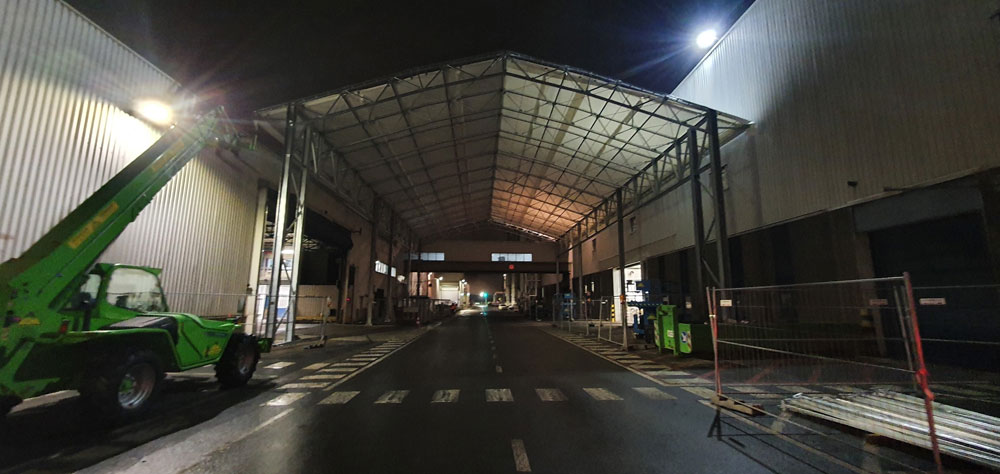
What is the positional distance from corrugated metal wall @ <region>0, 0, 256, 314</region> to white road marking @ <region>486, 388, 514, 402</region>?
406 inches

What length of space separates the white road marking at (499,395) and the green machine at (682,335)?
721cm

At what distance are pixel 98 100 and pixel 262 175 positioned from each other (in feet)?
26.1

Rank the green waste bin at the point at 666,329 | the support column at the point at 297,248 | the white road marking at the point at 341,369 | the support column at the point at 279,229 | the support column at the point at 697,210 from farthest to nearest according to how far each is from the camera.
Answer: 1. the support column at the point at 697,210
2. the support column at the point at 297,248
3. the support column at the point at 279,229
4. the green waste bin at the point at 666,329
5. the white road marking at the point at 341,369

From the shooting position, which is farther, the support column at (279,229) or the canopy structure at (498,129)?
the canopy structure at (498,129)

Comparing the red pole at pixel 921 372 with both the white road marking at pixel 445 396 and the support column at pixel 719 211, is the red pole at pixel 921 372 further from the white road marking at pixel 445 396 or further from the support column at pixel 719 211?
the support column at pixel 719 211

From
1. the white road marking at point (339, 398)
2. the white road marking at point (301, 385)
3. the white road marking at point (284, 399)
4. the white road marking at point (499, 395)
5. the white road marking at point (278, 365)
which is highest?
the white road marking at point (499, 395)

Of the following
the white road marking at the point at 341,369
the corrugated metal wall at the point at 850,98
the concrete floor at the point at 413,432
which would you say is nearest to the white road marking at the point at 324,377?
the concrete floor at the point at 413,432

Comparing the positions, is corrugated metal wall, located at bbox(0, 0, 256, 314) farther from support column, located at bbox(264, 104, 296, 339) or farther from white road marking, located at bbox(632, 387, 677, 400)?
white road marking, located at bbox(632, 387, 677, 400)

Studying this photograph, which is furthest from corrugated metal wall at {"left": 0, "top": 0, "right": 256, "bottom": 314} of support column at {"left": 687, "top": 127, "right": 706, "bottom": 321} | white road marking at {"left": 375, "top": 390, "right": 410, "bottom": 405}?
support column at {"left": 687, "top": 127, "right": 706, "bottom": 321}

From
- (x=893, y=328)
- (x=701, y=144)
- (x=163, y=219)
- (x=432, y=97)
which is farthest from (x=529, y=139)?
(x=893, y=328)

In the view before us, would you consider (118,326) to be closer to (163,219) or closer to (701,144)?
(163,219)

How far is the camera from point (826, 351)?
24.5ft

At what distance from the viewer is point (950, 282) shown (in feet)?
33.4

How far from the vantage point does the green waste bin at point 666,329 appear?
13.2m
